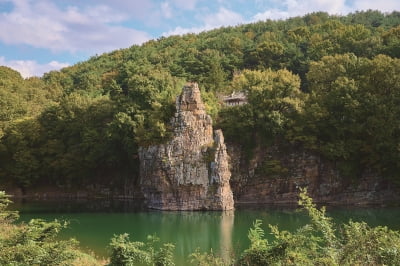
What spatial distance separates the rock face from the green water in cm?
164

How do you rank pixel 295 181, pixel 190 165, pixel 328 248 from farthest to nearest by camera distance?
1. pixel 295 181
2. pixel 190 165
3. pixel 328 248

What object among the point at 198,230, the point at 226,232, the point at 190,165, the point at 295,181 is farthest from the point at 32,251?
the point at 295,181

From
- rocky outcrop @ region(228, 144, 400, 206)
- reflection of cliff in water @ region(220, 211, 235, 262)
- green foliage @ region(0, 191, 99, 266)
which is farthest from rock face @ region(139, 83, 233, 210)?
green foliage @ region(0, 191, 99, 266)

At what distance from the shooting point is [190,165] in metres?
38.6

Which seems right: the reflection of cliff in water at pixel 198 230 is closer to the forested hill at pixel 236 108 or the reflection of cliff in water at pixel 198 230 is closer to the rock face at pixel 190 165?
the rock face at pixel 190 165

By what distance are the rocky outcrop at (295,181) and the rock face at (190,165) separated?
14.6ft

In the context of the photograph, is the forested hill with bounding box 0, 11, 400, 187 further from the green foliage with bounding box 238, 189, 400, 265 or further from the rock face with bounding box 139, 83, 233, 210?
the green foliage with bounding box 238, 189, 400, 265

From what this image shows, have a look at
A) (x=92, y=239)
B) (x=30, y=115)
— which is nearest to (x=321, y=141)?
(x=92, y=239)

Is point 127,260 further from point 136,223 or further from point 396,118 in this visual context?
point 396,118

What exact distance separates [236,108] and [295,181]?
9.09m

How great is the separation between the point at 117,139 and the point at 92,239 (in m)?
21.2

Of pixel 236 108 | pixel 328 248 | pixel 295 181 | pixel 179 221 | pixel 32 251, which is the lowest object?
pixel 179 221

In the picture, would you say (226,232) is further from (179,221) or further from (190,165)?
(190,165)

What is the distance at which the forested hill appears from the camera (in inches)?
1564
